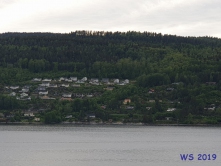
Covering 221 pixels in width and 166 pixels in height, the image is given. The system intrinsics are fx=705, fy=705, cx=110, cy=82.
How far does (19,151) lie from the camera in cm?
6856

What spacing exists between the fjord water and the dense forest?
Result: 5.06 meters

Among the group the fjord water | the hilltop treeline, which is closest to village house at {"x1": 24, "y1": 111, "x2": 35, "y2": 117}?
the fjord water

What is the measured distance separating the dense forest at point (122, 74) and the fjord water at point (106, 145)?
5060mm

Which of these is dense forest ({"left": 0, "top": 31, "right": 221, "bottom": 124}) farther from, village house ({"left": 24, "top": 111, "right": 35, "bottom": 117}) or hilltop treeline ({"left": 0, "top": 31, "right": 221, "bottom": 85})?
village house ({"left": 24, "top": 111, "right": 35, "bottom": 117})

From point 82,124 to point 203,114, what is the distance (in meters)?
18.3

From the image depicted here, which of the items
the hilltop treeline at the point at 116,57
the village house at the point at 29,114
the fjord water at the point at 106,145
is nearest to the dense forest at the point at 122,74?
the hilltop treeline at the point at 116,57

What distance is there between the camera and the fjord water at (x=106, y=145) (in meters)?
60.8

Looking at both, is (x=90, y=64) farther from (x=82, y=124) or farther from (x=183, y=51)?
(x=82, y=124)

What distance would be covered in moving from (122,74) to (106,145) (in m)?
62.7

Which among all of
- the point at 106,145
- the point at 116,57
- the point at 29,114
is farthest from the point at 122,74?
the point at 106,145

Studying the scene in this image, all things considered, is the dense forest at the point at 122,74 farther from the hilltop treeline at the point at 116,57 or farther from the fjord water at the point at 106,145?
the fjord water at the point at 106,145

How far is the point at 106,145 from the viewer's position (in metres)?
75.7

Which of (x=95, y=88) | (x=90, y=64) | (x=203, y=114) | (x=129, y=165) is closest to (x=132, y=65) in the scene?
(x=90, y=64)

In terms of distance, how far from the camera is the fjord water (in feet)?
199
